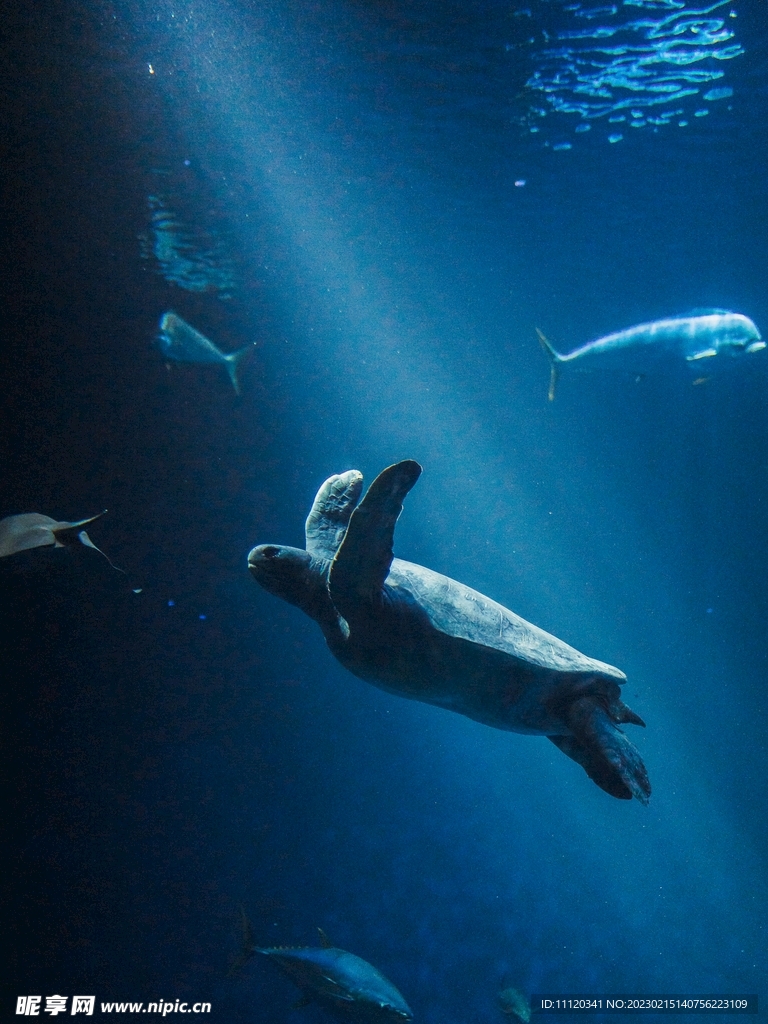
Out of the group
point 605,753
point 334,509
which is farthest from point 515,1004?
point 334,509

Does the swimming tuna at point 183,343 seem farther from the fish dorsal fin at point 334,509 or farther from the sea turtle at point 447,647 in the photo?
the sea turtle at point 447,647

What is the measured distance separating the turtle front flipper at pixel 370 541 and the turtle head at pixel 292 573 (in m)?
0.45

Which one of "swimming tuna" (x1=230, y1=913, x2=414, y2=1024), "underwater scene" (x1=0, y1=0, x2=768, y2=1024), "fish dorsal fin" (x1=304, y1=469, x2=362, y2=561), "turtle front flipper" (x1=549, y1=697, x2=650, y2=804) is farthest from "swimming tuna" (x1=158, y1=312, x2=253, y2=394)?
"swimming tuna" (x1=230, y1=913, x2=414, y2=1024)

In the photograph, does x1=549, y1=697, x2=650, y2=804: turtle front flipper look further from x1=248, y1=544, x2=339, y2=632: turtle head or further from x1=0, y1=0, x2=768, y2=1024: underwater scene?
x1=248, y1=544, x2=339, y2=632: turtle head

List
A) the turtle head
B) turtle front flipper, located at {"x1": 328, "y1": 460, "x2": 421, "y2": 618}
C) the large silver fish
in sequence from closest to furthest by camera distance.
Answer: turtle front flipper, located at {"x1": 328, "y1": 460, "x2": 421, "y2": 618}
the turtle head
the large silver fish

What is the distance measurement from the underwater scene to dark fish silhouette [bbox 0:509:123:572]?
0.04 meters

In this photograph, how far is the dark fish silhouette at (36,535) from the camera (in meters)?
4.14

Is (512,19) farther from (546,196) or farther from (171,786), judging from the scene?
(171,786)

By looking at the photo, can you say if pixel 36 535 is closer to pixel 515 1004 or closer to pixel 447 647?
pixel 447 647

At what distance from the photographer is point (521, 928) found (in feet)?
28.7

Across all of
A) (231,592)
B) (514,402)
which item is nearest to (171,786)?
(231,592)

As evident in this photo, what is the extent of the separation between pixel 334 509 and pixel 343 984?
4429mm

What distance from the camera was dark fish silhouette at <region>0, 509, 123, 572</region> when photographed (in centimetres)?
414

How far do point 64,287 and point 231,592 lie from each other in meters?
5.78
